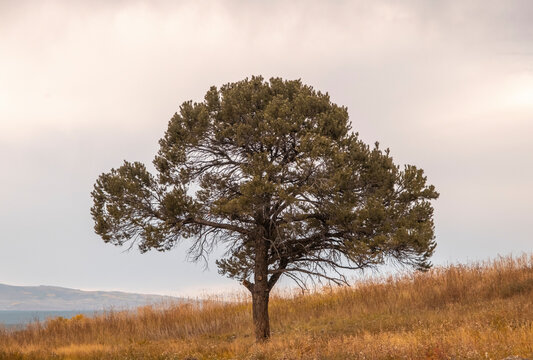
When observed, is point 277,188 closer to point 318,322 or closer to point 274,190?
point 274,190

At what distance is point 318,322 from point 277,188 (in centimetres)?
1024

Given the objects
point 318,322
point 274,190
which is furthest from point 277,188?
point 318,322

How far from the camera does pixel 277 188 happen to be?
15.5 metres

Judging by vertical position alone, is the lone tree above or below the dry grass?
above

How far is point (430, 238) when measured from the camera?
53.8 ft

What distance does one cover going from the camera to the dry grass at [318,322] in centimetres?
1616

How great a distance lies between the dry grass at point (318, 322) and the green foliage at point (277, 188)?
305 centimetres

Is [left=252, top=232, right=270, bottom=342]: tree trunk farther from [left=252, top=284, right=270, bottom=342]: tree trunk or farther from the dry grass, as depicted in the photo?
the dry grass

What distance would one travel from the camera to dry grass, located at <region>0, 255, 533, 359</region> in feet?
53.0

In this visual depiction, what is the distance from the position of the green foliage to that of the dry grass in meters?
3.05

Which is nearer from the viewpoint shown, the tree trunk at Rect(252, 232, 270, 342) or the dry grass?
the dry grass

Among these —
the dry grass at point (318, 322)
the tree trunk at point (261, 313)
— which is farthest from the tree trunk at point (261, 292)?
the dry grass at point (318, 322)

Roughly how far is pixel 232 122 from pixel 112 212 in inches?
211

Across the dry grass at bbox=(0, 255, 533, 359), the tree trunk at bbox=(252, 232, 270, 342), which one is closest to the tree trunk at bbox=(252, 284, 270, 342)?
the tree trunk at bbox=(252, 232, 270, 342)
